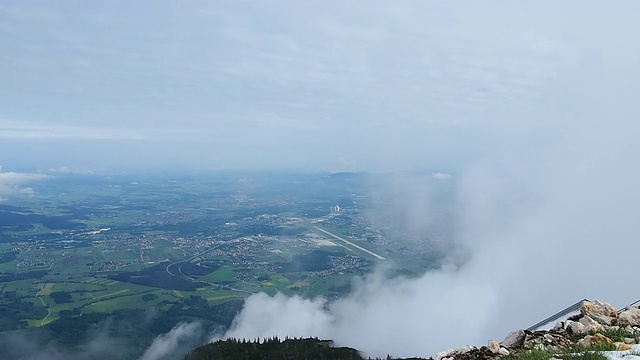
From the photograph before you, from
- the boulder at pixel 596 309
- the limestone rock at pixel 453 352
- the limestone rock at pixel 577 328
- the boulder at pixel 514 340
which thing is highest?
the boulder at pixel 596 309

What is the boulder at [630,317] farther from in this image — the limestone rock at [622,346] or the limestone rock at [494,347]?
the limestone rock at [494,347]

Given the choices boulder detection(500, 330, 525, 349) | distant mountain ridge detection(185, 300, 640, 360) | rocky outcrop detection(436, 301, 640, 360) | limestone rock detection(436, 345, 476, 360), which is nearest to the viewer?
distant mountain ridge detection(185, 300, 640, 360)

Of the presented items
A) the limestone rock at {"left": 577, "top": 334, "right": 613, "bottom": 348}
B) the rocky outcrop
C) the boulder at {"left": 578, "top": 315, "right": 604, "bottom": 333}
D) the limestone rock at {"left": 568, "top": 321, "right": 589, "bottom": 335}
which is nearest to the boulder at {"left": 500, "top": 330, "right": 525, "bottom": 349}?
the rocky outcrop

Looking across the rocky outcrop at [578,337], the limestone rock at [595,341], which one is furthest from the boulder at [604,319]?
the limestone rock at [595,341]

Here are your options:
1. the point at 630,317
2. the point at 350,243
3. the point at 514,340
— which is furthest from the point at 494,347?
the point at 350,243

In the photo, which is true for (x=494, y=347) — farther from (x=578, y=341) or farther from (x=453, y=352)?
(x=578, y=341)

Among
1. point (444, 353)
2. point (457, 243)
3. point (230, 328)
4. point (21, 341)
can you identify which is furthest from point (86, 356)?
point (457, 243)

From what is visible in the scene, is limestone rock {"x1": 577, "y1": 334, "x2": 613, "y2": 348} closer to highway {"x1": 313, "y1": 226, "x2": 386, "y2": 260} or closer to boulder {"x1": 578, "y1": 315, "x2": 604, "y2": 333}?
boulder {"x1": 578, "y1": 315, "x2": 604, "y2": 333}
